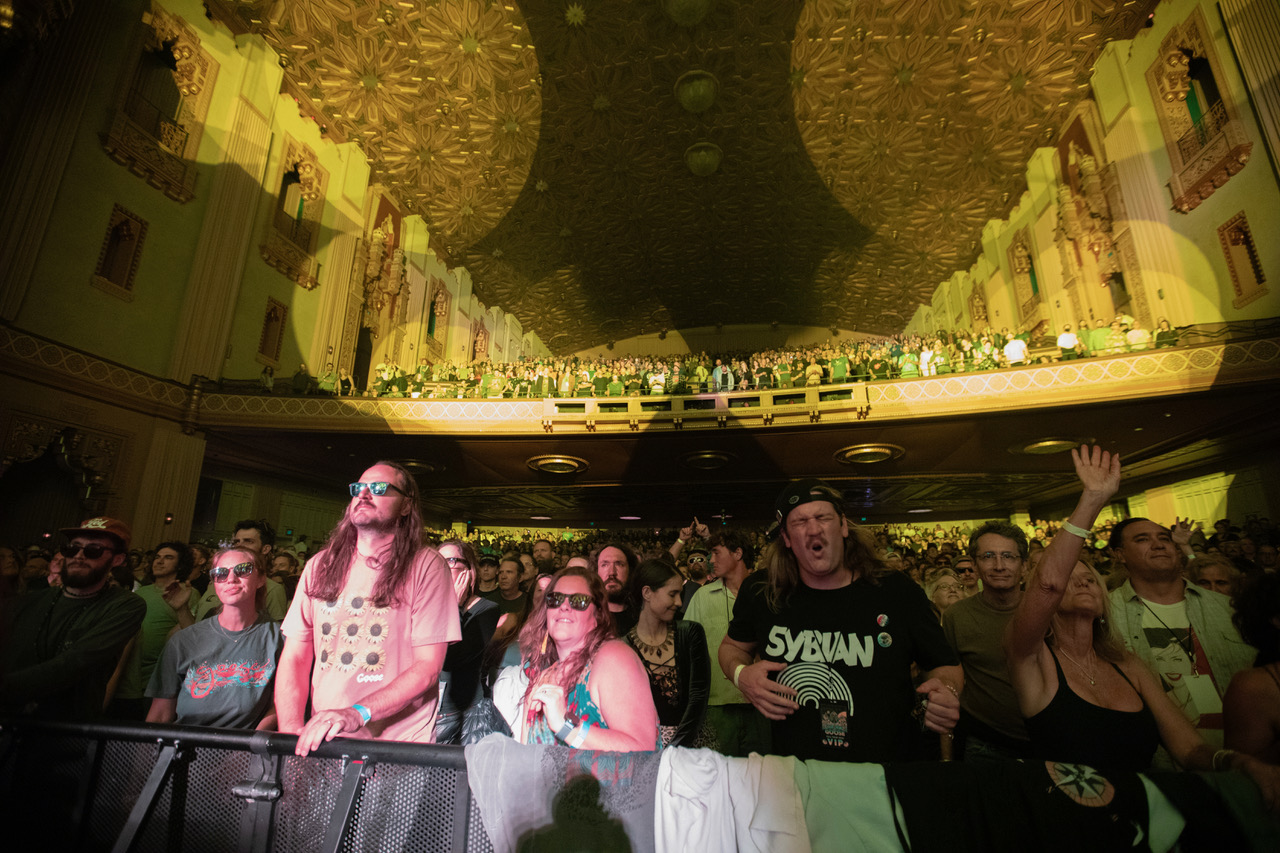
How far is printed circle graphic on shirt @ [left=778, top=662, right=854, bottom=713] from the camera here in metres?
2.04

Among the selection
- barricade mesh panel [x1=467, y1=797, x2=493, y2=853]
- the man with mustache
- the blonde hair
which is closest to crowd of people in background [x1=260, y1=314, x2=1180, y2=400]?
the man with mustache

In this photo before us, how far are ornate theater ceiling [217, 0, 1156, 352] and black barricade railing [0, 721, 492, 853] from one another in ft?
57.7

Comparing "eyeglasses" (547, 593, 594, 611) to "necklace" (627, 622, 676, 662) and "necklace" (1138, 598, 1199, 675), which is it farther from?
"necklace" (1138, 598, 1199, 675)

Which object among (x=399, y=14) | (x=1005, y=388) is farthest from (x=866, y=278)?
(x=399, y=14)

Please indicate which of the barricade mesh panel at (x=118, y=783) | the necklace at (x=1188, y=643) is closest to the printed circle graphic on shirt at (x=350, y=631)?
the barricade mesh panel at (x=118, y=783)

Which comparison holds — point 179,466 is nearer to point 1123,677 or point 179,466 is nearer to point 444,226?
point 444,226

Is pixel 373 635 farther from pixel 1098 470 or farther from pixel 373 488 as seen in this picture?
pixel 1098 470

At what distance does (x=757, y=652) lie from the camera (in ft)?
7.96

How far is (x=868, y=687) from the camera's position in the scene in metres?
2.02

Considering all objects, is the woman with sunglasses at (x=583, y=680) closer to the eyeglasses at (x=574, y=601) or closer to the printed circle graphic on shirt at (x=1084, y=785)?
the eyeglasses at (x=574, y=601)

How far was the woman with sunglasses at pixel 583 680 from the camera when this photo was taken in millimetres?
1856

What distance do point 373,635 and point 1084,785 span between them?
7.11 ft

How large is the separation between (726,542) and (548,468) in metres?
11.6

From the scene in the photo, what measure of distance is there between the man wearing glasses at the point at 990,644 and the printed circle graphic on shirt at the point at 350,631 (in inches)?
101
